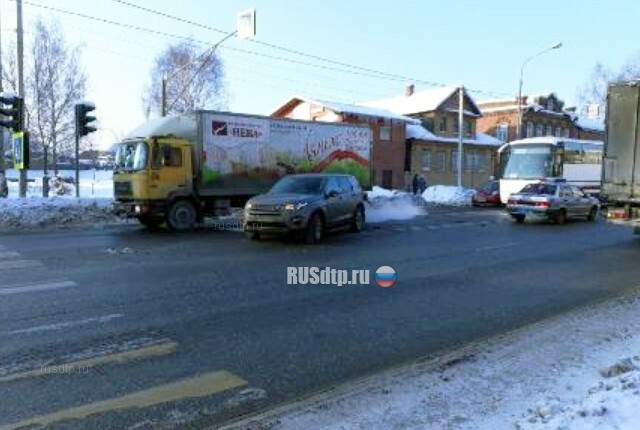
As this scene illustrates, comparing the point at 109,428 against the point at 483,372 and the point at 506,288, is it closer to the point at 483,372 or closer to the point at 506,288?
the point at 483,372

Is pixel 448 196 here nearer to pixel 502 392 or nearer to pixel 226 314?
pixel 226 314

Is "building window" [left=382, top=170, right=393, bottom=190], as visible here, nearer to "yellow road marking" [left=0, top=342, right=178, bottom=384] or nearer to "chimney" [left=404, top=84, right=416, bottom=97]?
"chimney" [left=404, top=84, right=416, bottom=97]

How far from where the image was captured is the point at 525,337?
22.1 feet

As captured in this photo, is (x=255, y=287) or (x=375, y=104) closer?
(x=255, y=287)

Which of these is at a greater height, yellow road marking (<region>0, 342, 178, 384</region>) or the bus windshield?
the bus windshield

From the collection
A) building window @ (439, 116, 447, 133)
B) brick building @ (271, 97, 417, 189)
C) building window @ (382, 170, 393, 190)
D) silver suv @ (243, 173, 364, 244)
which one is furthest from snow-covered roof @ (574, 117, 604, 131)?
silver suv @ (243, 173, 364, 244)

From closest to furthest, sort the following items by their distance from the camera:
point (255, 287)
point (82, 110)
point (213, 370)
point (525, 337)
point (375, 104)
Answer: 1. point (213, 370)
2. point (525, 337)
3. point (255, 287)
4. point (82, 110)
5. point (375, 104)

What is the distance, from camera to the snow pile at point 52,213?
61.4 ft

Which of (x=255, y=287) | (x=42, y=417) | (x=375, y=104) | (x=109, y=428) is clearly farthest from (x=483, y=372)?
(x=375, y=104)

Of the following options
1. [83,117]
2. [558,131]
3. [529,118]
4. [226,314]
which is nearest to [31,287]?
[226,314]

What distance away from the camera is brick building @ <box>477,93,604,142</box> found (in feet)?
218

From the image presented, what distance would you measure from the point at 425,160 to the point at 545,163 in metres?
20.5

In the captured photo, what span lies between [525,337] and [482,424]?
106 inches

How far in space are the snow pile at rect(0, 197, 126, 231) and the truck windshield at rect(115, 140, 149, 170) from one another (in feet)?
7.45
